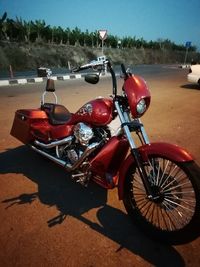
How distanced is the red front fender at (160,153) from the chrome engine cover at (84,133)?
23.6 inches

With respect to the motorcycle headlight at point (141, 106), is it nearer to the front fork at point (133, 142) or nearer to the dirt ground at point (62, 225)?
the front fork at point (133, 142)

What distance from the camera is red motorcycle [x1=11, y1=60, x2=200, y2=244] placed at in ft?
7.76

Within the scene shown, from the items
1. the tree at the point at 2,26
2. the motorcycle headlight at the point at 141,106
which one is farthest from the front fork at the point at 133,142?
the tree at the point at 2,26

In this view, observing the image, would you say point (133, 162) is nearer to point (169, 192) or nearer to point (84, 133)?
point (169, 192)

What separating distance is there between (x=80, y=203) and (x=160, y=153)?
130cm

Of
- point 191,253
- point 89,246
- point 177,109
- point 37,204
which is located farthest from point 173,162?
point 177,109

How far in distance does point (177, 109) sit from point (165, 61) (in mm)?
51738

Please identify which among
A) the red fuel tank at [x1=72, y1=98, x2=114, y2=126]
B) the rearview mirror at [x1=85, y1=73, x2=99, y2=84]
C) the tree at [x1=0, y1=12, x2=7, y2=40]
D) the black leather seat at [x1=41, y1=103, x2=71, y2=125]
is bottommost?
the black leather seat at [x1=41, y1=103, x2=71, y2=125]

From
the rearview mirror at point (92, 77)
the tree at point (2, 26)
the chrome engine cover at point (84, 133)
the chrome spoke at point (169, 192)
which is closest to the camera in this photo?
the chrome spoke at point (169, 192)

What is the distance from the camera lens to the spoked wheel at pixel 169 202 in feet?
7.36

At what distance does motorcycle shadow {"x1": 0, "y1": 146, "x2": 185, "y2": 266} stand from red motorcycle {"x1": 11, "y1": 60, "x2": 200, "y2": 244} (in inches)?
5.3

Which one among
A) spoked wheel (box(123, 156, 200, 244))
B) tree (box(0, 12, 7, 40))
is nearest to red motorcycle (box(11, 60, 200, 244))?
spoked wheel (box(123, 156, 200, 244))

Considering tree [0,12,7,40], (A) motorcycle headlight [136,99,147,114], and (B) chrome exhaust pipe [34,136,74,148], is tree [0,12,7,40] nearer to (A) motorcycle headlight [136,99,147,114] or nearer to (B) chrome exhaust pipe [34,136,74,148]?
(B) chrome exhaust pipe [34,136,74,148]

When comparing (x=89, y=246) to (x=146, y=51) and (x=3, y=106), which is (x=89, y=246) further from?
(x=146, y=51)
